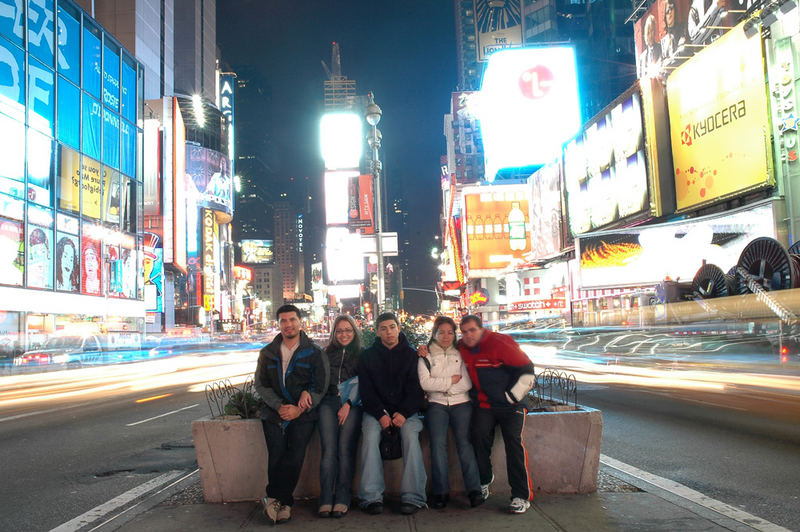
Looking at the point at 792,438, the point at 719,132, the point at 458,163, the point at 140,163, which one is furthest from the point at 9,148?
the point at 458,163

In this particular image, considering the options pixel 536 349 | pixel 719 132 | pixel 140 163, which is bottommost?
pixel 536 349

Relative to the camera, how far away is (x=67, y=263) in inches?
1660

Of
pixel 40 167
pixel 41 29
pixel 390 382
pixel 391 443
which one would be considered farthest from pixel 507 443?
pixel 41 29

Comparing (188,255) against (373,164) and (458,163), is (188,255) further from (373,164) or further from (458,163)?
(373,164)

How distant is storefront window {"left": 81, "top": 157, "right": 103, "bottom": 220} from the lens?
146 feet

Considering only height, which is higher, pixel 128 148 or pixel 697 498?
pixel 128 148

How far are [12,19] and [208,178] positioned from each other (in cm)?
6304

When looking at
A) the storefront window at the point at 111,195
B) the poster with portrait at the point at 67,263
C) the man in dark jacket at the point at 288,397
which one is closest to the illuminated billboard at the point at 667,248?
the man in dark jacket at the point at 288,397

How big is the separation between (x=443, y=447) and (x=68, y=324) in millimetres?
43684

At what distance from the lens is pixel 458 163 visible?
436ft

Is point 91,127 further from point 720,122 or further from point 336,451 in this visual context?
point 336,451

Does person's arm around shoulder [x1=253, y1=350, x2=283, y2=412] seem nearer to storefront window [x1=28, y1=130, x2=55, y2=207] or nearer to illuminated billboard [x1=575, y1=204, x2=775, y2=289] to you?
illuminated billboard [x1=575, y1=204, x2=775, y2=289]

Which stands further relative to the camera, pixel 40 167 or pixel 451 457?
pixel 40 167

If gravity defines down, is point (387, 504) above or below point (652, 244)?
below
